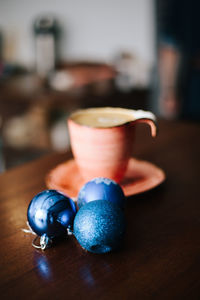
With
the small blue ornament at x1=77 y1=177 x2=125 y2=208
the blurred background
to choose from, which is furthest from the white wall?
the small blue ornament at x1=77 y1=177 x2=125 y2=208

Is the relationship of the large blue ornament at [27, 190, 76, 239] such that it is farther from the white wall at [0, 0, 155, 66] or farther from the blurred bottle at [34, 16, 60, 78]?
the blurred bottle at [34, 16, 60, 78]

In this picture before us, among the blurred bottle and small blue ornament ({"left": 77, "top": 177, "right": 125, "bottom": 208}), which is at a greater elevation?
the blurred bottle

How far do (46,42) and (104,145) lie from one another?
337cm

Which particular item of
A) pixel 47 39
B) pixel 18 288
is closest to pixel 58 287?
pixel 18 288

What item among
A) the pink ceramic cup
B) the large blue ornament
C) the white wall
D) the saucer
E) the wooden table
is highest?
the white wall

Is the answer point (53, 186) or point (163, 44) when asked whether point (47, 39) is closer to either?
point (163, 44)

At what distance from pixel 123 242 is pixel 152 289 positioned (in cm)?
10

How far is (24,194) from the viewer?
0.59 m

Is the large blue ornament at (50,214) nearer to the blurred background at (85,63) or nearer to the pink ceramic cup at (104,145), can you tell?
the pink ceramic cup at (104,145)

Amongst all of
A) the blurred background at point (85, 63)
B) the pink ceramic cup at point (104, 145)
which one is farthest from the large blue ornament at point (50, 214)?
the blurred background at point (85, 63)

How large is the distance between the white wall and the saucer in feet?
8.12

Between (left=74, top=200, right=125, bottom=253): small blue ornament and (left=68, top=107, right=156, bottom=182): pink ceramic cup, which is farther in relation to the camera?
(left=68, top=107, right=156, bottom=182): pink ceramic cup

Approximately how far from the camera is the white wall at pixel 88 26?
297cm

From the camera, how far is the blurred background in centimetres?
216
